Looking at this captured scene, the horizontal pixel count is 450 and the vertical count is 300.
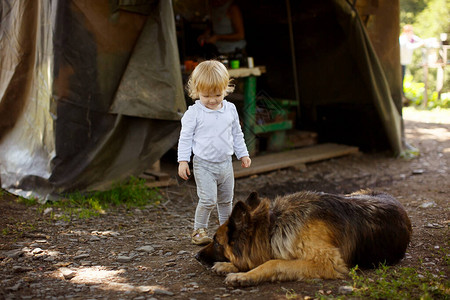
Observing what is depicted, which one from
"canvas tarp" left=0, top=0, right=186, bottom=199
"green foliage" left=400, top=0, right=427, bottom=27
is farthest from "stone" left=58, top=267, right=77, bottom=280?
"green foliage" left=400, top=0, right=427, bottom=27

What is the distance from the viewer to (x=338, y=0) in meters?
6.96

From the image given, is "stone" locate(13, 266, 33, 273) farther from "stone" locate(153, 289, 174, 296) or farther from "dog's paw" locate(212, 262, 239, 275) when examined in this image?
"dog's paw" locate(212, 262, 239, 275)

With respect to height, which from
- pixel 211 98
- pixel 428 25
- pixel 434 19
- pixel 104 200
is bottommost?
pixel 104 200

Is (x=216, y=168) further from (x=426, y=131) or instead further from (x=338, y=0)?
(x=426, y=131)

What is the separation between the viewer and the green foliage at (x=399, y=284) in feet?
10.7

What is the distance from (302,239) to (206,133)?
122 cm

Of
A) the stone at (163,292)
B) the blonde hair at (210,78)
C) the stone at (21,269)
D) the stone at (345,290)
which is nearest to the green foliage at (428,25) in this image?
the blonde hair at (210,78)

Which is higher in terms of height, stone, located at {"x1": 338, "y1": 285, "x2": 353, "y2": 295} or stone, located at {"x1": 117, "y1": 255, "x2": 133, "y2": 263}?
stone, located at {"x1": 117, "y1": 255, "x2": 133, "y2": 263}

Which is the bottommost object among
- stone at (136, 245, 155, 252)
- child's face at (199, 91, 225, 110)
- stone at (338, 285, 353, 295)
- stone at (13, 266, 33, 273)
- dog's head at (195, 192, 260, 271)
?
stone at (338, 285, 353, 295)

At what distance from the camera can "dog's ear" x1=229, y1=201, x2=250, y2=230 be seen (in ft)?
11.3

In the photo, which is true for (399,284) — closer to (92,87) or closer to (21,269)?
(21,269)

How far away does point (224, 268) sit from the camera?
3639 mm

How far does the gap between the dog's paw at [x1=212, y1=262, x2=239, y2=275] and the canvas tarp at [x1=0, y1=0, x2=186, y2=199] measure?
7.89 feet

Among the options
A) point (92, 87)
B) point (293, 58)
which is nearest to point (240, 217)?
point (92, 87)
